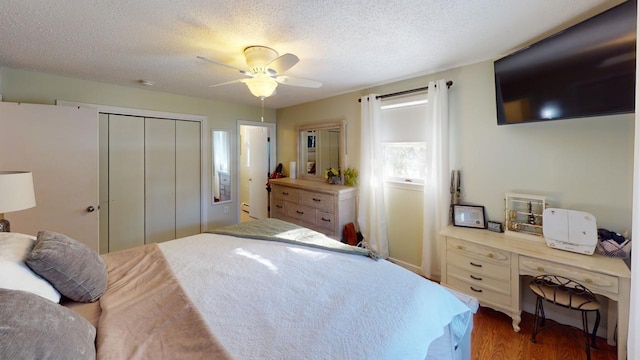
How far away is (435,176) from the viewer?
2.85 meters

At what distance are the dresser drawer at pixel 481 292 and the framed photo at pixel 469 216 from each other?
0.56 m

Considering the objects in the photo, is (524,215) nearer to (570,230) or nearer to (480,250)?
(570,230)

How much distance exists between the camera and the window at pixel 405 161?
315 cm

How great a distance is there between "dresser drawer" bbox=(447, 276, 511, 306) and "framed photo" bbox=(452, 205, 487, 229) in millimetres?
556

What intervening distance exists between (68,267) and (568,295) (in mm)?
3043

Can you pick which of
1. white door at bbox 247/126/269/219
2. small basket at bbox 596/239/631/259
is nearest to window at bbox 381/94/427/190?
small basket at bbox 596/239/631/259

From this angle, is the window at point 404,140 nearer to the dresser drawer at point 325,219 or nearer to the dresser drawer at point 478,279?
the dresser drawer at point 325,219

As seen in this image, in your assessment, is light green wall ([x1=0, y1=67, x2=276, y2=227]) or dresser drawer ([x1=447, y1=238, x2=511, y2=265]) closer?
dresser drawer ([x1=447, y1=238, x2=511, y2=265])

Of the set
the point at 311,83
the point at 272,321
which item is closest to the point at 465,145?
the point at 311,83

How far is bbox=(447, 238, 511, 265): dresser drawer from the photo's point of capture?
216cm

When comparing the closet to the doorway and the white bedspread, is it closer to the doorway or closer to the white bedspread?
the doorway

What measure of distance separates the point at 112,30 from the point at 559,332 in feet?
13.4

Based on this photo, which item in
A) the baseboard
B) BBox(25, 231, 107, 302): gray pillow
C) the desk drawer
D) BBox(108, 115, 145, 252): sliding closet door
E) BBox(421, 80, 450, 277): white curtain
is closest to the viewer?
BBox(25, 231, 107, 302): gray pillow

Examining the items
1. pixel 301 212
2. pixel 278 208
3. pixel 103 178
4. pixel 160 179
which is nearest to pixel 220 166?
pixel 160 179
